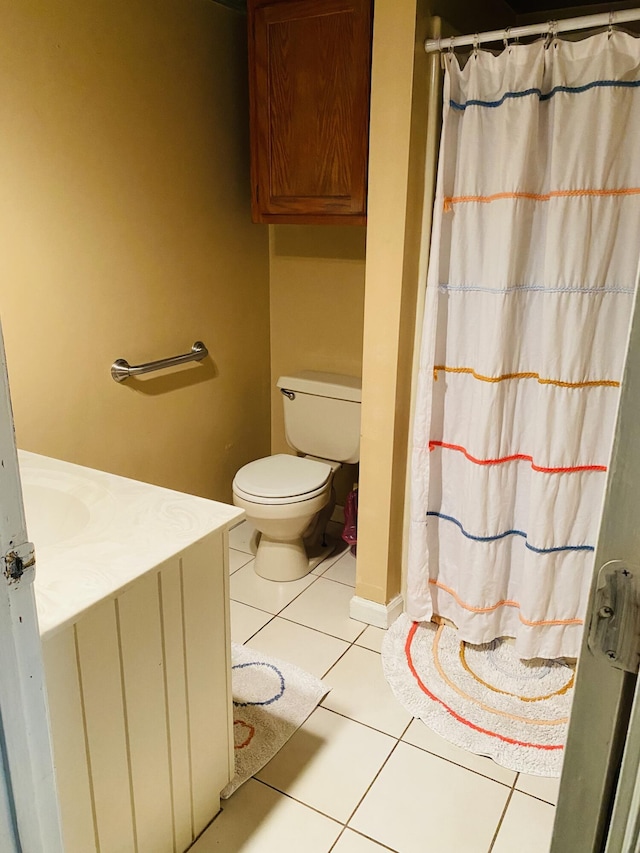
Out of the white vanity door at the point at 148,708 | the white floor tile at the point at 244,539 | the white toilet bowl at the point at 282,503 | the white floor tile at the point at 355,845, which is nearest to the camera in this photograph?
the white vanity door at the point at 148,708

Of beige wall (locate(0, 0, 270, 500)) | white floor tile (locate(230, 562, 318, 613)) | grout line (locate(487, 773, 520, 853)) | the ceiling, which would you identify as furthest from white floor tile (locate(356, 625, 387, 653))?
the ceiling

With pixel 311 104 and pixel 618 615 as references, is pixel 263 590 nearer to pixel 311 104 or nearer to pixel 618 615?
pixel 311 104

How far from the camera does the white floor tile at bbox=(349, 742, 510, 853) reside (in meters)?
1.58

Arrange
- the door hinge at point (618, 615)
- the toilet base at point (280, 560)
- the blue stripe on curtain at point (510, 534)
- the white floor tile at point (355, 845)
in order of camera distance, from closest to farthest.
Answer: the door hinge at point (618, 615), the white floor tile at point (355, 845), the blue stripe on curtain at point (510, 534), the toilet base at point (280, 560)

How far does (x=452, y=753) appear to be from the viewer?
183 cm

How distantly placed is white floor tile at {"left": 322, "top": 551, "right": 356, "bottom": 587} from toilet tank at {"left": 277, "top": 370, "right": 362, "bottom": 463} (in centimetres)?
43

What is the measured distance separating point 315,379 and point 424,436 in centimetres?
80

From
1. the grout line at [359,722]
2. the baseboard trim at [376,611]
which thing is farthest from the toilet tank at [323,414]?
the grout line at [359,722]

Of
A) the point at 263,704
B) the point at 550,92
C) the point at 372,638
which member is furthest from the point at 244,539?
the point at 550,92

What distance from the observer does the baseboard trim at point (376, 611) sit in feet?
7.80

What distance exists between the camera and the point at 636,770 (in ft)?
2.05

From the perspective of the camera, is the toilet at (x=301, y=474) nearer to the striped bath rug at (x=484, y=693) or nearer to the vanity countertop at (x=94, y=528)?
the striped bath rug at (x=484, y=693)

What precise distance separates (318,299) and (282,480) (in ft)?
2.81

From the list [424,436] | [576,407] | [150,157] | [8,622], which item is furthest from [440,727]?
[150,157]
